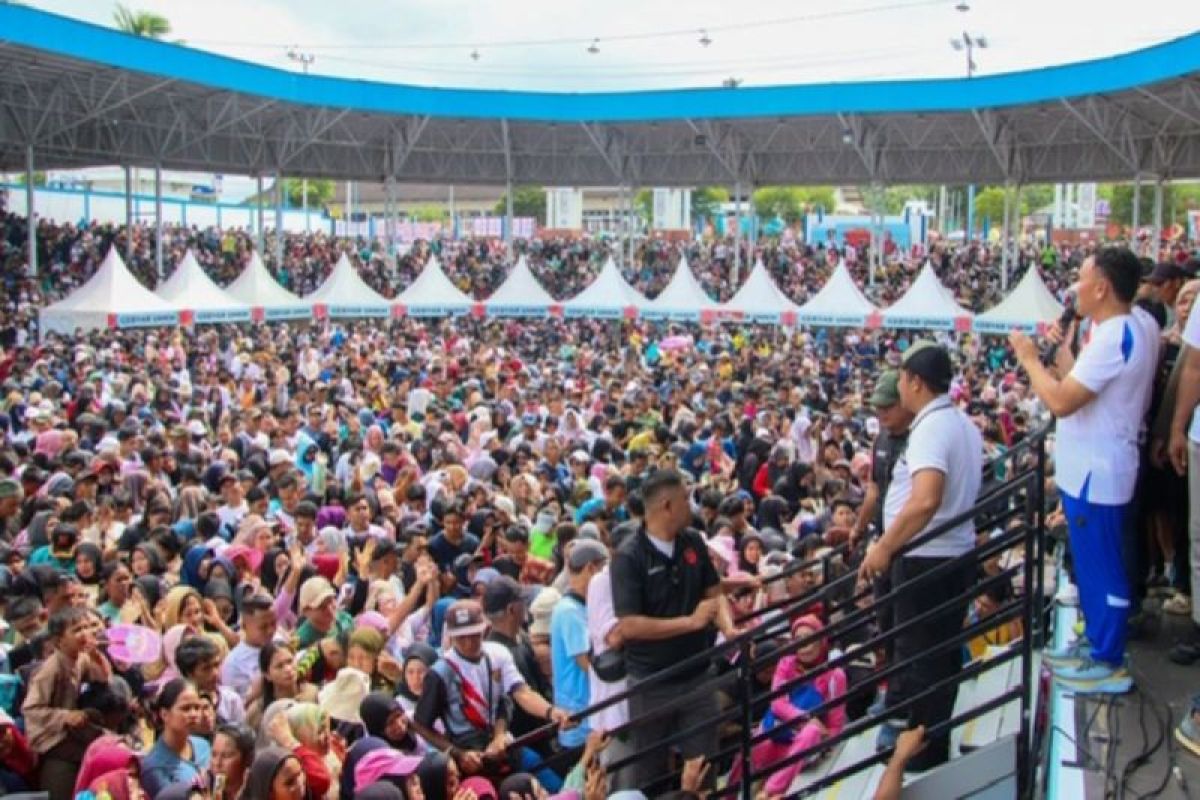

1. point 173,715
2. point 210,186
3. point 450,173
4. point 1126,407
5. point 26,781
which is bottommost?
point 26,781

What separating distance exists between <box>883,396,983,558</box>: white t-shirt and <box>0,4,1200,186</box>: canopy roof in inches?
758

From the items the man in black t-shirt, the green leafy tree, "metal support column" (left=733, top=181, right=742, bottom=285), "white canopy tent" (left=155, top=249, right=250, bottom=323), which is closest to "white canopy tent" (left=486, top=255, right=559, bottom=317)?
"white canopy tent" (left=155, top=249, right=250, bottom=323)

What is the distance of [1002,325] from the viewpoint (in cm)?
1956

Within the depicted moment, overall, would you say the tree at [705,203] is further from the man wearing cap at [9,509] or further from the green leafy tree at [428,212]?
the man wearing cap at [9,509]

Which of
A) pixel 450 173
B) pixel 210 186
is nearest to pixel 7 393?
pixel 450 173

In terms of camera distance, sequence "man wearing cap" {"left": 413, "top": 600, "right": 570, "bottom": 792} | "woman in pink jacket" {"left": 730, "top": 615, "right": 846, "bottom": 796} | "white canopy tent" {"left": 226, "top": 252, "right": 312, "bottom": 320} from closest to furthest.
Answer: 1. "woman in pink jacket" {"left": 730, "top": 615, "right": 846, "bottom": 796}
2. "man wearing cap" {"left": 413, "top": 600, "right": 570, "bottom": 792}
3. "white canopy tent" {"left": 226, "top": 252, "right": 312, "bottom": 320}

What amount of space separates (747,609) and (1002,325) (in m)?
14.4

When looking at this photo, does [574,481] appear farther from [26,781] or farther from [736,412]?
[26,781]

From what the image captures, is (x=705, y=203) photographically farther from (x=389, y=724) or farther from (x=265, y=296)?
(x=389, y=724)

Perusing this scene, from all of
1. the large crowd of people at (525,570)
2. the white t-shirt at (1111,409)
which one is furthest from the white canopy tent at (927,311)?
the white t-shirt at (1111,409)

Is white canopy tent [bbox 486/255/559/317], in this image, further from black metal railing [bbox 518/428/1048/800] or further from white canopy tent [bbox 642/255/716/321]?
black metal railing [bbox 518/428/1048/800]

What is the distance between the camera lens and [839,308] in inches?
843

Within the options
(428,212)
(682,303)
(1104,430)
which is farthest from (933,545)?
(428,212)

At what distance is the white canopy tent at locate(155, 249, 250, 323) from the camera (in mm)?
19891
